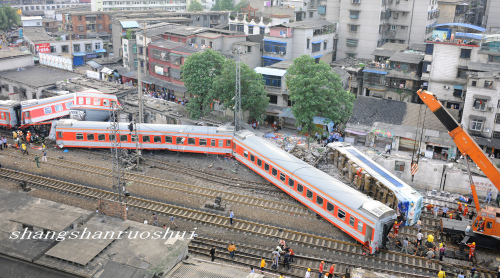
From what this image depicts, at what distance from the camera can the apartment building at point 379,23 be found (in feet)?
211

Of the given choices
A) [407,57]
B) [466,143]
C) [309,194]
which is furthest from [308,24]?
[466,143]

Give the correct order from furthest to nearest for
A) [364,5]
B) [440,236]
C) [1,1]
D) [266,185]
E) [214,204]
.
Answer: [1,1]
[364,5]
[266,185]
[214,204]
[440,236]

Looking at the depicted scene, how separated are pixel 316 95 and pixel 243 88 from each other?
7702 millimetres

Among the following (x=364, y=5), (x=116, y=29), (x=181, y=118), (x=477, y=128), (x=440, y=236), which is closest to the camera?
(x=440, y=236)

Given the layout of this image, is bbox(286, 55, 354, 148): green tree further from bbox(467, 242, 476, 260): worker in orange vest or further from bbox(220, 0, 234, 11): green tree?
bbox(220, 0, 234, 11): green tree

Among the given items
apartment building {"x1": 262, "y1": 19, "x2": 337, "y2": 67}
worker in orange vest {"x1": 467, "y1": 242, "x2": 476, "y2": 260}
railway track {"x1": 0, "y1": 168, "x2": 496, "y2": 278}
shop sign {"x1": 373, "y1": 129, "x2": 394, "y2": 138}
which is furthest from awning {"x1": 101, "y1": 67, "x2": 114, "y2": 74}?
worker in orange vest {"x1": 467, "y1": 242, "x2": 476, "y2": 260}

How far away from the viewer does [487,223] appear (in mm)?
26250

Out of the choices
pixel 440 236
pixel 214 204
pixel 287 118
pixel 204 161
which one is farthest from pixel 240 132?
pixel 440 236

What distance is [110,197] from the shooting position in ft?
106

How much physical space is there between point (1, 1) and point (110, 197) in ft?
400

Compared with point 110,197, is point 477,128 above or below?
above

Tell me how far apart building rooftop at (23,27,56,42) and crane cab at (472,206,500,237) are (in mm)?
74202

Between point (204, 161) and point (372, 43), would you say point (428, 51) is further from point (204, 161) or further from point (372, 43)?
point (204, 161)

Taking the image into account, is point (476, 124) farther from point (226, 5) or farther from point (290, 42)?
point (226, 5)
